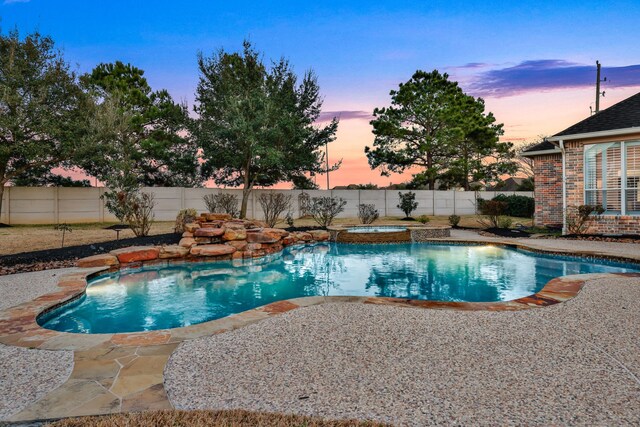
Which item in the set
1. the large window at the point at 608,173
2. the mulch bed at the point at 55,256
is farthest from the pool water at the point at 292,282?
the large window at the point at 608,173

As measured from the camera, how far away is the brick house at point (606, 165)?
380 inches

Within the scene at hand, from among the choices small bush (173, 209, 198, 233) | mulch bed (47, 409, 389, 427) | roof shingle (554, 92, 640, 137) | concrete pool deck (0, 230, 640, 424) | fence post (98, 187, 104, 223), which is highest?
roof shingle (554, 92, 640, 137)

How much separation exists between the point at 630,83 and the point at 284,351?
68.9ft

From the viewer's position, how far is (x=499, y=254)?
869 cm

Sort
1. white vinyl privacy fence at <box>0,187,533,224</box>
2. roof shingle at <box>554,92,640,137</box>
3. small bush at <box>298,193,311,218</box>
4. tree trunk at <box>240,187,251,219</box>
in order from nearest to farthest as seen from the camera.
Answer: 1. roof shingle at <box>554,92,640,137</box>
2. white vinyl privacy fence at <box>0,187,533,224</box>
3. tree trunk at <box>240,187,251,219</box>
4. small bush at <box>298,193,311,218</box>

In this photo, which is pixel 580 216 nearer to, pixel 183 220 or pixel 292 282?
pixel 292 282

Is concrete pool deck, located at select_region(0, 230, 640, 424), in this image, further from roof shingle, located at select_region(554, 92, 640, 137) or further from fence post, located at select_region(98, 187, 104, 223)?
fence post, located at select_region(98, 187, 104, 223)

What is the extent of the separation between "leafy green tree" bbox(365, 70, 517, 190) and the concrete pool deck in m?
19.8

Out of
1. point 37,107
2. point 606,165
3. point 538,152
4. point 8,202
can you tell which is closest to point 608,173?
point 606,165

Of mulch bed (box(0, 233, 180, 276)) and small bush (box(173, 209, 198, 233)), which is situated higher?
small bush (box(173, 209, 198, 233))

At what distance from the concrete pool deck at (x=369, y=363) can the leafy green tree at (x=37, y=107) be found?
14191 mm

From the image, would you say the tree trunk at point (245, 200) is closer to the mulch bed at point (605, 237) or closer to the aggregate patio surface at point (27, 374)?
the mulch bed at point (605, 237)

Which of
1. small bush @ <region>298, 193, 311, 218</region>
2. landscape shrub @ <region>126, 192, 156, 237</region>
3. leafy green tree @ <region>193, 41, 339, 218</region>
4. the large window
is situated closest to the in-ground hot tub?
the large window

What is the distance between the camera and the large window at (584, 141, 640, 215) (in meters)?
10.1
